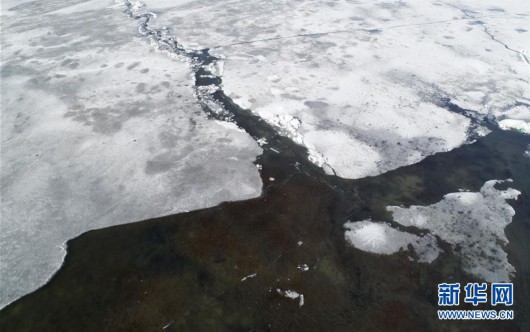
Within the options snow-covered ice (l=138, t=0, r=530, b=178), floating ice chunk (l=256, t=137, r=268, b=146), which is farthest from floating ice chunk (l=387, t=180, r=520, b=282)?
floating ice chunk (l=256, t=137, r=268, b=146)

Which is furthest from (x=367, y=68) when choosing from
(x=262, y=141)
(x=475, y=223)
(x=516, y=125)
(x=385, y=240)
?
Answer: (x=385, y=240)

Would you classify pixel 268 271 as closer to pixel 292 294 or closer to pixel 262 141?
pixel 292 294

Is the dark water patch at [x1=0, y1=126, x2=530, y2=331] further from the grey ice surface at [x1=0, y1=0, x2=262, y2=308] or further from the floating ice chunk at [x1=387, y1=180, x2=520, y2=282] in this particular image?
the grey ice surface at [x1=0, y1=0, x2=262, y2=308]

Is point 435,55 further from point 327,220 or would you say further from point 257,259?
point 257,259

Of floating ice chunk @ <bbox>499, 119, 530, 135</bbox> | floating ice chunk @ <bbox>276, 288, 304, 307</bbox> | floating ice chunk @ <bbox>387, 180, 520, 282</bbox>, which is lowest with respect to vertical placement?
floating ice chunk @ <bbox>387, 180, 520, 282</bbox>

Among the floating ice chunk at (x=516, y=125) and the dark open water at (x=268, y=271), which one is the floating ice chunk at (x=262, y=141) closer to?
the dark open water at (x=268, y=271)

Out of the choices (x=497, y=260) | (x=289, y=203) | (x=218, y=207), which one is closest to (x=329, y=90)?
(x=289, y=203)
